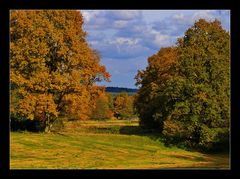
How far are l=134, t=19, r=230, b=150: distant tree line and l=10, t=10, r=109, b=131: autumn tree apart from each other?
6.13 meters

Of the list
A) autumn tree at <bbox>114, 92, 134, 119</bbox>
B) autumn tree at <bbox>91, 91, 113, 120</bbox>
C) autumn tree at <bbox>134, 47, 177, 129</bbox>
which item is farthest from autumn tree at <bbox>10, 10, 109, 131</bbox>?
autumn tree at <bbox>114, 92, 134, 119</bbox>

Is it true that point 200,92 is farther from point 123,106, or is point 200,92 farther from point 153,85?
point 123,106

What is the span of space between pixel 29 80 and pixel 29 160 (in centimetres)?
904

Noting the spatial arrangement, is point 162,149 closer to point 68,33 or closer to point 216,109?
point 216,109

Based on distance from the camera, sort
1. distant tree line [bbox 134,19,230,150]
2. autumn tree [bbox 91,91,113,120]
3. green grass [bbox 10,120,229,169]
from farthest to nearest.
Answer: autumn tree [bbox 91,91,113,120] < distant tree line [bbox 134,19,230,150] < green grass [bbox 10,120,229,169]

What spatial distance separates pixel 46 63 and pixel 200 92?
1076cm

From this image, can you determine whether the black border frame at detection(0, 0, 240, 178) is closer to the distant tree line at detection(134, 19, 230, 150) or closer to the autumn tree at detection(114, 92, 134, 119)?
the distant tree line at detection(134, 19, 230, 150)

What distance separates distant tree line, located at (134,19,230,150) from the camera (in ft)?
94.9

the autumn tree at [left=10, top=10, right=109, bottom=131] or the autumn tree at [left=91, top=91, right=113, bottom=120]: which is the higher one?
the autumn tree at [left=10, top=10, right=109, bottom=131]

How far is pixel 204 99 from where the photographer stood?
28.8m

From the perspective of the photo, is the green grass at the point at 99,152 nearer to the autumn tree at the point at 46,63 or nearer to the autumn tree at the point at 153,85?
the autumn tree at the point at 46,63

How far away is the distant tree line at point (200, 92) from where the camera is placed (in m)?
28.9

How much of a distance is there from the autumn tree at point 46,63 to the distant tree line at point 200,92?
613cm
